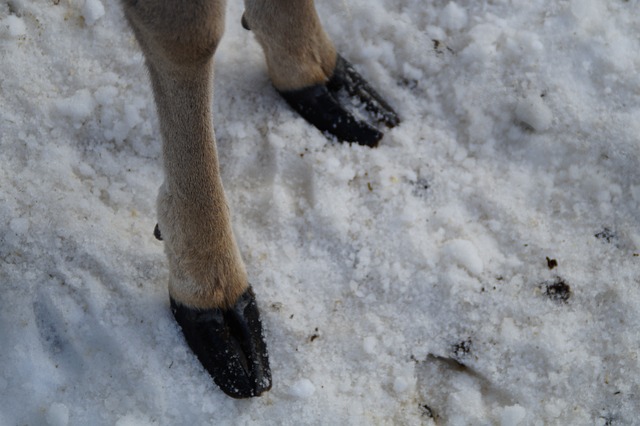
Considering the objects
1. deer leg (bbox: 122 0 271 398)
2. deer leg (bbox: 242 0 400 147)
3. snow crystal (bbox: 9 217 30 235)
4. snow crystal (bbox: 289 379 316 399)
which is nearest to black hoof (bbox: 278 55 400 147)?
deer leg (bbox: 242 0 400 147)

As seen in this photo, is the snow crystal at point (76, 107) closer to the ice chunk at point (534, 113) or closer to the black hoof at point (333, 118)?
the black hoof at point (333, 118)

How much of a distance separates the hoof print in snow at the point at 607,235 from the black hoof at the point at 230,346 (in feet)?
3.76

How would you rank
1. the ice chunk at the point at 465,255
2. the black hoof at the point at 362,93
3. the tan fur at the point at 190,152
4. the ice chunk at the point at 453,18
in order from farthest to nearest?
the ice chunk at the point at 453,18 → the black hoof at the point at 362,93 → the ice chunk at the point at 465,255 → the tan fur at the point at 190,152

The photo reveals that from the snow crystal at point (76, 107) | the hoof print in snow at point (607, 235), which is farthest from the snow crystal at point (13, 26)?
the hoof print in snow at point (607, 235)

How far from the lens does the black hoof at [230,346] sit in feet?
6.28

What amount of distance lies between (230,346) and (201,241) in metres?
0.31

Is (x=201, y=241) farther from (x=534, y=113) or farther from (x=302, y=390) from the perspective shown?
(x=534, y=113)

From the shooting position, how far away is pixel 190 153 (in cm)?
183

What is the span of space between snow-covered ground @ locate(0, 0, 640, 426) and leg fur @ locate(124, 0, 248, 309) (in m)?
0.17

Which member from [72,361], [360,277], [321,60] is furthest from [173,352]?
[321,60]

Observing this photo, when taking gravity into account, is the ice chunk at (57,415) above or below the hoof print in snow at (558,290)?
below

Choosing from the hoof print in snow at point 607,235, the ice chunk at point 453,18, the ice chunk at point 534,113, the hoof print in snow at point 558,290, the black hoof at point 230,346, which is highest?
the ice chunk at point 453,18

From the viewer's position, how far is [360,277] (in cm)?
215

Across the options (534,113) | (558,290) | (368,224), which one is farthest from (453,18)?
(558,290)
